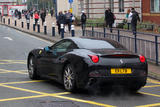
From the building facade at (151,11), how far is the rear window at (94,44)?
82.6 feet

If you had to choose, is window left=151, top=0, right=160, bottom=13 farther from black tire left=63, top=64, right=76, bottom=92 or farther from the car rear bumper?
the car rear bumper

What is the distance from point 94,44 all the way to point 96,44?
1.9 inches

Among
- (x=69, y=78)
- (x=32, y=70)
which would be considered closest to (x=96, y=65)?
(x=69, y=78)

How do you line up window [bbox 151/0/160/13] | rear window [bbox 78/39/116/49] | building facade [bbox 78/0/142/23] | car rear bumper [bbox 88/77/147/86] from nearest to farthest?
car rear bumper [bbox 88/77/147/86] < rear window [bbox 78/39/116/49] < window [bbox 151/0/160/13] < building facade [bbox 78/0/142/23]

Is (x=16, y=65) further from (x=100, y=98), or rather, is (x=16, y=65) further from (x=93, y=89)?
(x=100, y=98)

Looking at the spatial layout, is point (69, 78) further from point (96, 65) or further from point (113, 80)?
point (113, 80)

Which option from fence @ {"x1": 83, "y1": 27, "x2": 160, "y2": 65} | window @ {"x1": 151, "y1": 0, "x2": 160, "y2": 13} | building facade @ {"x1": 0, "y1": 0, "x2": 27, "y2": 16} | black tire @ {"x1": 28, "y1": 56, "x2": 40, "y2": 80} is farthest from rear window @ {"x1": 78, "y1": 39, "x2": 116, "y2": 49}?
building facade @ {"x1": 0, "y1": 0, "x2": 27, "y2": 16}

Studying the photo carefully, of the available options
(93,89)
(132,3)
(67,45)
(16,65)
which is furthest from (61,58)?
(132,3)

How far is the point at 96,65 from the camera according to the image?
9141mm

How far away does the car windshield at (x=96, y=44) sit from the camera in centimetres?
993

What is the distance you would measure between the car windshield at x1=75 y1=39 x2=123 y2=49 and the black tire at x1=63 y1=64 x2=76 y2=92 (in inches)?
25.5

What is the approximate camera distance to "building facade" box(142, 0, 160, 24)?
115 feet

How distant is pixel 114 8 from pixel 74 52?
33.4 m

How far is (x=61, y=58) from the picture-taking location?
10.2 meters
